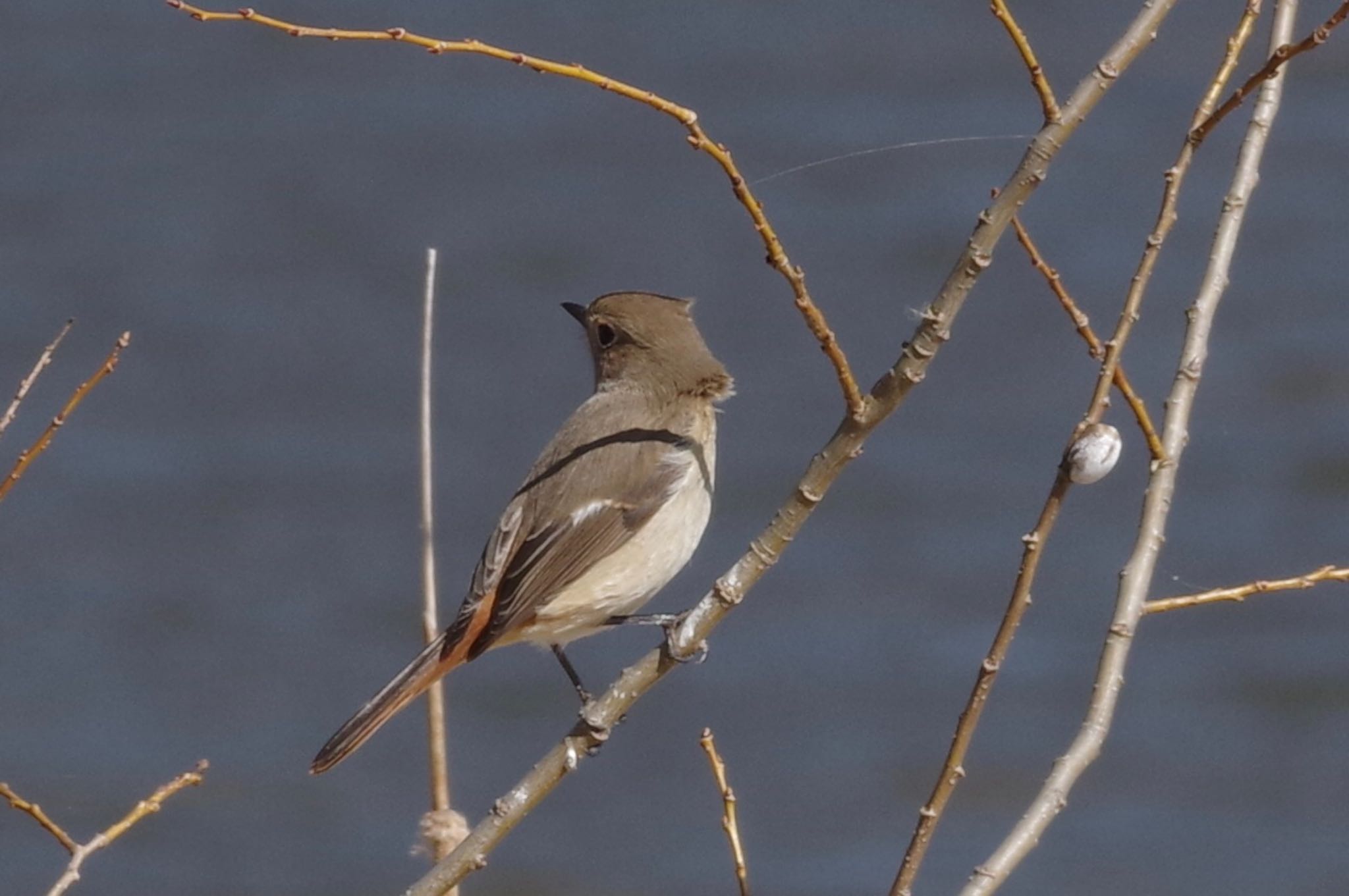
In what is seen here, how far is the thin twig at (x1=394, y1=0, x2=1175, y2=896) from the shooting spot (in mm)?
2432

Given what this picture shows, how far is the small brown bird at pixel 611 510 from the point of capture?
4.25 m

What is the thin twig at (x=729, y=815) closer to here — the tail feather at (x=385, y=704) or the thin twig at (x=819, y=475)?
the thin twig at (x=819, y=475)

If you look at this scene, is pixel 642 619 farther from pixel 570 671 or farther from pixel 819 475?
pixel 819 475

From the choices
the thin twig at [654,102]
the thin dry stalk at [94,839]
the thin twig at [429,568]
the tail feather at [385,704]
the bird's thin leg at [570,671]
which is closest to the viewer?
the thin twig at [654,102]

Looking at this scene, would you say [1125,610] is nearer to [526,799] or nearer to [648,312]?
[526,799]

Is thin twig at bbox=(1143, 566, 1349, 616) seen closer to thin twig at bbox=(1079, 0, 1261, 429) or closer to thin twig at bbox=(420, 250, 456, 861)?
thin twig at bbox=(1079, 0, 1261, 429)

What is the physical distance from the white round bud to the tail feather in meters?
1.79

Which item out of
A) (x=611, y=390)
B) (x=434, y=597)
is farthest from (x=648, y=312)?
(x=434, y=597)

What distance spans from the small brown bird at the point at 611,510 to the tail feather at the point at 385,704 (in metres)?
0.03

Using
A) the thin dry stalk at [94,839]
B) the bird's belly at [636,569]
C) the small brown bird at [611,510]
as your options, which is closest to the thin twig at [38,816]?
the thin dry stalk at [94,839]

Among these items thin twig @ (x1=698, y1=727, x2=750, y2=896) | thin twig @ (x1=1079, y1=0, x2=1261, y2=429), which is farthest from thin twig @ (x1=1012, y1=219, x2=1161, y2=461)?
thin twig @ (x1=698, y1=727, x2=750, y2=896)

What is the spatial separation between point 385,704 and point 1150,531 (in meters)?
1.92

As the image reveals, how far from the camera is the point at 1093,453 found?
8.32ft

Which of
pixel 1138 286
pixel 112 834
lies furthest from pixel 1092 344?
pixel 112 834
